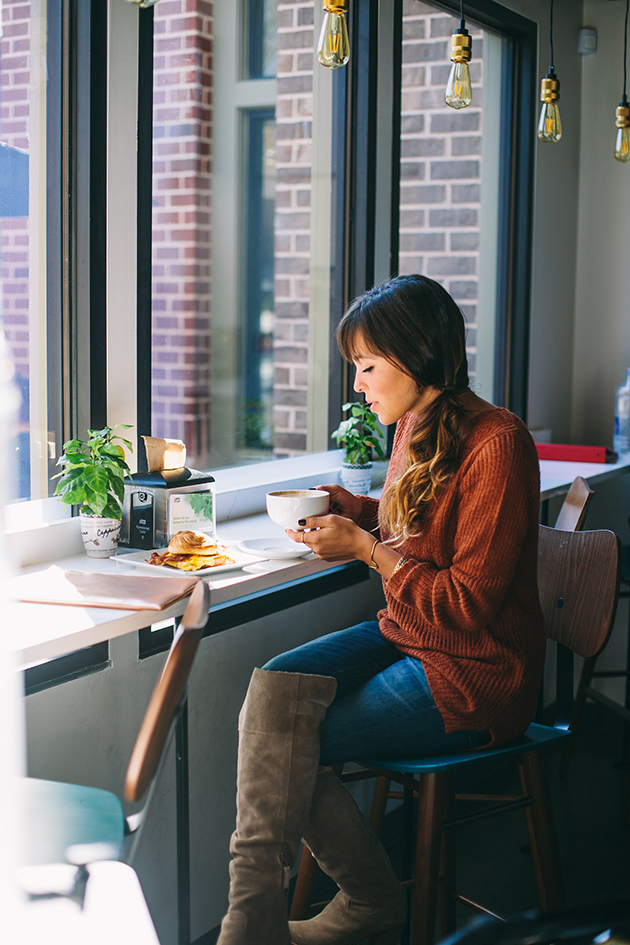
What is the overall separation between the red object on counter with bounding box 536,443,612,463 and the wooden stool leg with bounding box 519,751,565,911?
158 cm

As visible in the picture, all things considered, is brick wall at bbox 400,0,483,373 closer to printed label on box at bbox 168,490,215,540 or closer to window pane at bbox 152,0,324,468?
window pane at bbox 152,0,324,468

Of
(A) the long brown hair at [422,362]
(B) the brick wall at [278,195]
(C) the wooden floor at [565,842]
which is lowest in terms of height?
(C) the wooden floor at [565,842]

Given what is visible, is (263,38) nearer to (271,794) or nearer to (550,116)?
(550,116)

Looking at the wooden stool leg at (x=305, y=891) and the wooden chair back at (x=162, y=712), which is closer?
the wooden chair back at (x=162, y=712)

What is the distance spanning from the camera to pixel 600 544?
1.60 m

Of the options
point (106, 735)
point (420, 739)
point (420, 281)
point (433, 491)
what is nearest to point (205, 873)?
point (106, 735)

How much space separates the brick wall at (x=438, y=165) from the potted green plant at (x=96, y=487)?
156 cm

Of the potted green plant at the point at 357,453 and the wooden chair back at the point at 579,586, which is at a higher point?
the potted green plant at the point at 357,453

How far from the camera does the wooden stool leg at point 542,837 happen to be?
150 cm

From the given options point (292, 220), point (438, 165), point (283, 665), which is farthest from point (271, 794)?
point (438, 165)

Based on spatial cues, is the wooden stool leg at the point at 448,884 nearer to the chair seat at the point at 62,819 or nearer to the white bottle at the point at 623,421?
the chair seat at the point at 62,819

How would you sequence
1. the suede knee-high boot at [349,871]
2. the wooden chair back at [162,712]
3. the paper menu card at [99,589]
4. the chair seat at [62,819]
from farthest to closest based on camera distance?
1. the suede knee-high boot at [349,871]
2. the paper menu card at [99,589]
3. the chair seat at [62,819]
4. the wooden chair back at [162,712]

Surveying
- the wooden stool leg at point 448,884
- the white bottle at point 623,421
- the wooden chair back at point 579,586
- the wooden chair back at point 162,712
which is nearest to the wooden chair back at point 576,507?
the wooden chair back at point 579,586

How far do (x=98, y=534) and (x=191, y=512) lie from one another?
0.60 ft
